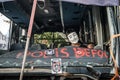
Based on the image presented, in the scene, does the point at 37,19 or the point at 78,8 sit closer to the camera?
the point at 78,8

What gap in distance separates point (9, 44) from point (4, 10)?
1103 mm

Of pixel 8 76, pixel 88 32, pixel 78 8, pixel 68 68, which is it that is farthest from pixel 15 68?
pixel 88 32

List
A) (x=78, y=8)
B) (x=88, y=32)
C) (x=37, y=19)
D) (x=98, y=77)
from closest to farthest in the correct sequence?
(x=98, y=77)
(x=78, y=8)
(x=37, y=19)
(x=88, y=32)

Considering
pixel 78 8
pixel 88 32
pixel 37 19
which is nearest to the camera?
pixel 78 8

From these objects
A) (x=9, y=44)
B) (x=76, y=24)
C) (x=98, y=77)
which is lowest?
(x=98, y=77)

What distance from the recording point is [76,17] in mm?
10062

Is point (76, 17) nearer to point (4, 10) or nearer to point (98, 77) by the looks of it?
point (4, 10)

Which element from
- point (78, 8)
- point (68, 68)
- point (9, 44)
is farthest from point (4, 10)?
point (68, 68)

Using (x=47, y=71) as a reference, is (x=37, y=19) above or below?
above

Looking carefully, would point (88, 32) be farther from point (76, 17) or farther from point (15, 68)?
point (15, 68)

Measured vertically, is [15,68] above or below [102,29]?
below

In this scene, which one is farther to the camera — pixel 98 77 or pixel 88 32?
pixel 88 32

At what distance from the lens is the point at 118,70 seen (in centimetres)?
649

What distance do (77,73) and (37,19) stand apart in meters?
3.95
